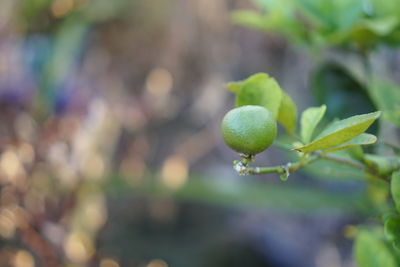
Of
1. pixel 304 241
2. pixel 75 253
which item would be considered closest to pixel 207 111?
pixel 304 241

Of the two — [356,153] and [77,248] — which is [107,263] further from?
[356,153]

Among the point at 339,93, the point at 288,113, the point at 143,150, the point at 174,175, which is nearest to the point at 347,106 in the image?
the point at 339,93

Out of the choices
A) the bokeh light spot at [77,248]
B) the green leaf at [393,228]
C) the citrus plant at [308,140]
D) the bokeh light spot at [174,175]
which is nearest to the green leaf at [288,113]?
the citrus plant at [308,140]

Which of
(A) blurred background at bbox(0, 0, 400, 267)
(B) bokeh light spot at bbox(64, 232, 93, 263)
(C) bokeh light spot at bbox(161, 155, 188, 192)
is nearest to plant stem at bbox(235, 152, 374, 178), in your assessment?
(A) blurred background at bbox(0, 0, 400, 267)

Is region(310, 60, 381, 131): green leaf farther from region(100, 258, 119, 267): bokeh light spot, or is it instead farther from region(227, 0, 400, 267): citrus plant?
region(100, 258, 119, 267): bokeh light spot

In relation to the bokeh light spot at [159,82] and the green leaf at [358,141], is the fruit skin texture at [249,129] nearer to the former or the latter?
the green leaf at [358,141]
